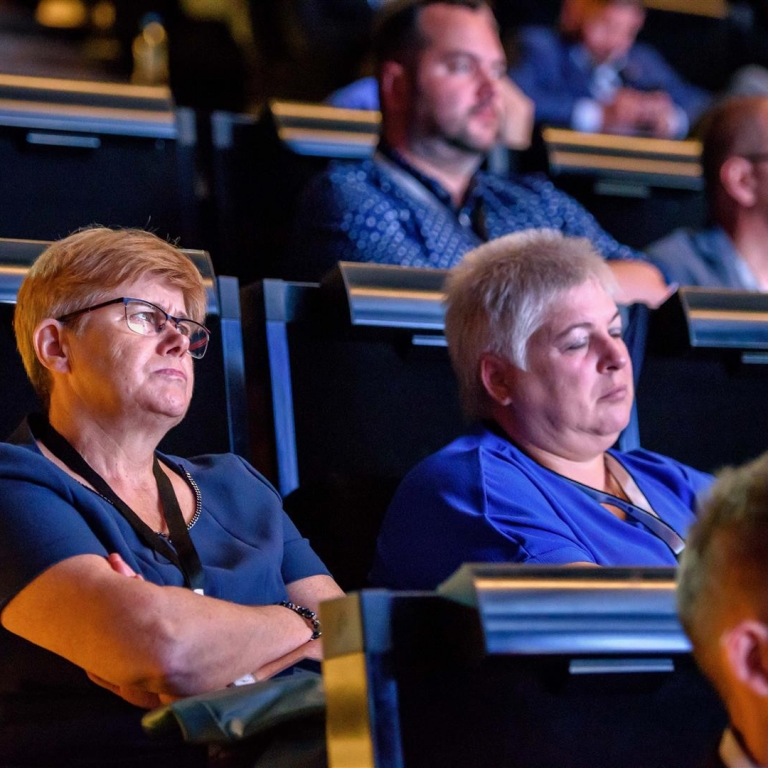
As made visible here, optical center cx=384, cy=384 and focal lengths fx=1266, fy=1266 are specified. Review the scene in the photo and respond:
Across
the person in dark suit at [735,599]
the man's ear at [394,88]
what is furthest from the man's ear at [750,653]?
the man's ear at [394,88]

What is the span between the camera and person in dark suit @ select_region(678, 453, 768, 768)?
638mm

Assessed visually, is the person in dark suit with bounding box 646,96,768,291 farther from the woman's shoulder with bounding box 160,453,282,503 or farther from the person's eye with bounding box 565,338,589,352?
the woman's shoulder with bounding box 160,453,282,503

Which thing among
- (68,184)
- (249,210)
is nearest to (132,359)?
(68,184)

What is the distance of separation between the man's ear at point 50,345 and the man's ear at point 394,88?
1.04 meters

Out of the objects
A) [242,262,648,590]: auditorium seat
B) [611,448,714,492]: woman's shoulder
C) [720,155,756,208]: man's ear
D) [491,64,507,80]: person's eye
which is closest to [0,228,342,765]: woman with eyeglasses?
[242,262,648,590]: auditorium seat

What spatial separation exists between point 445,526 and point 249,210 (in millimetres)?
966

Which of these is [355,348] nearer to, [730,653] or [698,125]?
[730,653]

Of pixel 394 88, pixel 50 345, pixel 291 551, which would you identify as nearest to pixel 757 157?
pixel 394 88

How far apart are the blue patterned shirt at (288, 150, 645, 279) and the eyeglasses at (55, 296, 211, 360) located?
0.58 meters

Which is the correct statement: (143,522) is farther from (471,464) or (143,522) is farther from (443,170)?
(443,170)

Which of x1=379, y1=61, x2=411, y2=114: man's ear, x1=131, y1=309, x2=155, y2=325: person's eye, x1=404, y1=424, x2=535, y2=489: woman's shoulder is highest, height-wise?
x1=379, y1=61, x2=411, y2=114: man's ear

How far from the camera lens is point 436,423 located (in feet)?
5.33

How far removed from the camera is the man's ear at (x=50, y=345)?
4.18ft

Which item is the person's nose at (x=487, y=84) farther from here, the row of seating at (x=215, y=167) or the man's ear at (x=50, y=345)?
the man's ear at (x=50, y=345)
